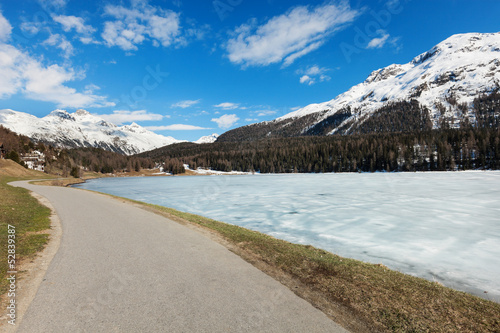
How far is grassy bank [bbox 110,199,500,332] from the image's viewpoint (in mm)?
4945

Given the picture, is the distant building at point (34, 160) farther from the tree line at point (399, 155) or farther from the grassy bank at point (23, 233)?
the grassy bank at point (23, 233)

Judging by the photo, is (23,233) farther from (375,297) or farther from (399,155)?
(399,155)

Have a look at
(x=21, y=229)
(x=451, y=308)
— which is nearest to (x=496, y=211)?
(x=451, y=308)

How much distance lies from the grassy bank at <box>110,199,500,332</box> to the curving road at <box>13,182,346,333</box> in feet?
1.90

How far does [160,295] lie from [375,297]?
17.4 ft

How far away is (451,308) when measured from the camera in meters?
5.47

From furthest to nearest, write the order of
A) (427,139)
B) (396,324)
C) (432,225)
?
(427,139) → (432,225) → (396,324)

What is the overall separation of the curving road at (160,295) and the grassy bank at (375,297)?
1.90ft

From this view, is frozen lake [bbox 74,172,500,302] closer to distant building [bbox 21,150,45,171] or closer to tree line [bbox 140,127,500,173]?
tree line [bbox 140,127,500,173]

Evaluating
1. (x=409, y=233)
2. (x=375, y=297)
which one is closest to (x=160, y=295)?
(x=375, y=297)

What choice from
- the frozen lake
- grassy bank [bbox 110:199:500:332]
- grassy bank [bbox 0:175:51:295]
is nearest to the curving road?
grassy bank [bbox 110:199:500:332]

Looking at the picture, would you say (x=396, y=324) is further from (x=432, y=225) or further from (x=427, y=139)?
(x=427, y=139)

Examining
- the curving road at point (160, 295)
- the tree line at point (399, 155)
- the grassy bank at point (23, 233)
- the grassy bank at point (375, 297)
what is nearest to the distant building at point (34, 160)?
the tree line at point (399, 155)

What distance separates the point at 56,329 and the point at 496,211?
97.9 ft
